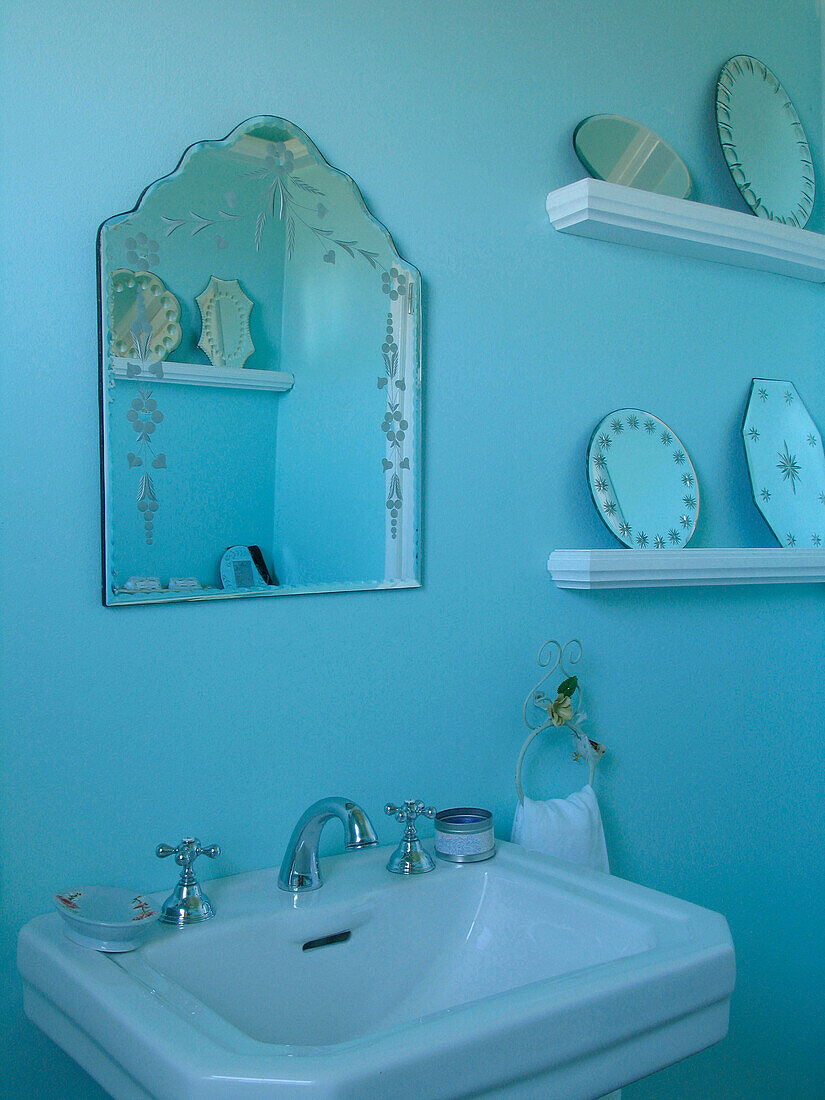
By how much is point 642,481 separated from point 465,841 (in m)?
0.66

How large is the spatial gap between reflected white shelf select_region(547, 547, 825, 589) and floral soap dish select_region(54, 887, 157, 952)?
2.48ft

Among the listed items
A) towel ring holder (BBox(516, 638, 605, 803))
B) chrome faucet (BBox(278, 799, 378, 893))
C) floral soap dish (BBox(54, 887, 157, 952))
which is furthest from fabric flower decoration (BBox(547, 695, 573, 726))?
floral soap dish (BBox(54, 887, 157, 952))

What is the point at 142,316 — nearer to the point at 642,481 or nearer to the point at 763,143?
the point at 642,481

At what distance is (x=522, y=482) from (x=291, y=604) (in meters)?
0.42

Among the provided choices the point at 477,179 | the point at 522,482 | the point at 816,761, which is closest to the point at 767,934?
the point at 816,761

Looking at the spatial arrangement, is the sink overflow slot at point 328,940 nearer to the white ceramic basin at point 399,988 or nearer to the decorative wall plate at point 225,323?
Result: the white ceramic basin at point 399,988

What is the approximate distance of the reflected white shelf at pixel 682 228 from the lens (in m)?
1.50

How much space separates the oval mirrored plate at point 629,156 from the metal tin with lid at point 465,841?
3.20 ft

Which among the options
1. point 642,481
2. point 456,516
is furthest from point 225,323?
point 642,481

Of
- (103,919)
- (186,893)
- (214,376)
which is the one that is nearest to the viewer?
(103,919)

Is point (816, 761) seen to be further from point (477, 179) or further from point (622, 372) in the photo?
point (477, 179)

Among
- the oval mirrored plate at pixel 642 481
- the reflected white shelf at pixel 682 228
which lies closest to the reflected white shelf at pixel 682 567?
the oval mirrored plate at pixel 642 481

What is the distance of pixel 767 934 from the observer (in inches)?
73.7

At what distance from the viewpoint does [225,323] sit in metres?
1.24
